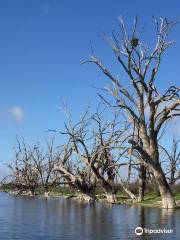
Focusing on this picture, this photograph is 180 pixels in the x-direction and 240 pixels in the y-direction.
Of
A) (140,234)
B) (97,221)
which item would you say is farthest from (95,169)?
(140,234)

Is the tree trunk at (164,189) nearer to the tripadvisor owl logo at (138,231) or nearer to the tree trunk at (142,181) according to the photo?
the tree trunk at (142,181)

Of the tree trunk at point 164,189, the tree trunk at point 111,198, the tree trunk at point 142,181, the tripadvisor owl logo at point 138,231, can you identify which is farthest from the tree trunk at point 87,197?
the tripadvisor owl logo at point 138,231

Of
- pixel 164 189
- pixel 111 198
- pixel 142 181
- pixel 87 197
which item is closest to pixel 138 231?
pixel 164 189

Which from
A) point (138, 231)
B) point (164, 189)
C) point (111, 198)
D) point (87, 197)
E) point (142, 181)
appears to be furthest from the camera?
point (87, 197)

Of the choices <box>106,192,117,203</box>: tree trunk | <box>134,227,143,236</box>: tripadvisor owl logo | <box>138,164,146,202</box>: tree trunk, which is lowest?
<box>134,227,143,236</box>: tripadvisor owl logo

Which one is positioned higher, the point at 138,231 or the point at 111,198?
the point at 111,198

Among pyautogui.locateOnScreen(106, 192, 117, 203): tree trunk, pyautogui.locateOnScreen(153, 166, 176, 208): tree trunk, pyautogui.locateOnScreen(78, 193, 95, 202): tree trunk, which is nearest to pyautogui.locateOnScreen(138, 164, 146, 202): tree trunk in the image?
pyautogui.locateOnScreen(106, 192, 117, 203): tree trunk

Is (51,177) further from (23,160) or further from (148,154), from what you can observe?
(148,154)

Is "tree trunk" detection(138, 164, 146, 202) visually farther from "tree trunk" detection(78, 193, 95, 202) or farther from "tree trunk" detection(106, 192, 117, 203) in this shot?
"tree trunk" detection(78, 193, 95, 202)

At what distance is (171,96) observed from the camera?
33594mm

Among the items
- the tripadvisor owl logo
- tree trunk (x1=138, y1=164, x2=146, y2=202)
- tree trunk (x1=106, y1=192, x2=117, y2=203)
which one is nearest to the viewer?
the tripadvisor owl logo

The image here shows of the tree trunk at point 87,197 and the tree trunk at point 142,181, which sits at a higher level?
the tree trunk at point 142,181

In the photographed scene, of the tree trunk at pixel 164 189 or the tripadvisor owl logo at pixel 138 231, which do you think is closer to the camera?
the tripadvisor owl logo at pixel 138 231

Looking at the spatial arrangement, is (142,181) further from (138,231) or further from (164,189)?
(138,231)
